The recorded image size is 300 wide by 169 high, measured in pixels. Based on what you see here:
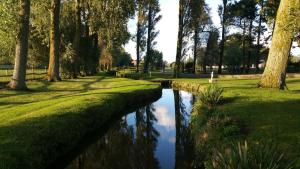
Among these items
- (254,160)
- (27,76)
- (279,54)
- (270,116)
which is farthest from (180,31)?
(254,160)

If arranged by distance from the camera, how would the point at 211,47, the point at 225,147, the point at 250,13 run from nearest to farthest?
the point at 225,147, the point at 250,13, the point at 211,47

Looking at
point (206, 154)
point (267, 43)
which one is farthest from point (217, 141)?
point (267, 43)

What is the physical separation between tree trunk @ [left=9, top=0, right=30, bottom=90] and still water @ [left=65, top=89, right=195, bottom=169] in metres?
8.14

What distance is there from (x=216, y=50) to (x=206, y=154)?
87.5 metres

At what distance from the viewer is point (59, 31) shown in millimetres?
49000

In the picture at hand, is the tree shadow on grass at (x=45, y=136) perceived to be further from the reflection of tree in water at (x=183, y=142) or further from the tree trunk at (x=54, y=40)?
the tree trunk at (x=54, y=40)

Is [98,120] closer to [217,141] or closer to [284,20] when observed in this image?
[217,141]

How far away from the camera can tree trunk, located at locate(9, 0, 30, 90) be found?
77.0ft

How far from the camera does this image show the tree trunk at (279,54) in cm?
2230

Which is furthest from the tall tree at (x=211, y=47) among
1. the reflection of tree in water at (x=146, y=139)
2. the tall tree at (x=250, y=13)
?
the reflection of tree in water at (x=146, y=139)

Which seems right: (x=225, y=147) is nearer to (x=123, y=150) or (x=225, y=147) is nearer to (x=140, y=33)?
(x=123, y=150)

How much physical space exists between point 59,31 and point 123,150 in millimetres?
38321

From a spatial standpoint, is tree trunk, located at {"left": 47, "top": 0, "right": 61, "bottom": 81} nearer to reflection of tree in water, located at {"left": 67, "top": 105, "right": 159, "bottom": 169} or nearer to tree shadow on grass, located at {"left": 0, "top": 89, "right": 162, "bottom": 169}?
reflection of tree in water, located at {"left": 67, "top": 105, "right": 159, "bottom": 169}

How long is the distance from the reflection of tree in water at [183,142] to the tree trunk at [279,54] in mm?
6284
